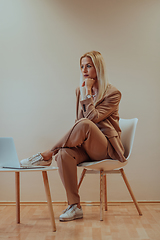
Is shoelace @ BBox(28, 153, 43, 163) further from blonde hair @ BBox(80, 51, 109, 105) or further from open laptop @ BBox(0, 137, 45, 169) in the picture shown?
blonde hair @ BBox(80, 51, 109, 105)

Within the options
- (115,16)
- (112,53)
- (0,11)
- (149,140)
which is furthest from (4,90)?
(149,140)

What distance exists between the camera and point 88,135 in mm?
1936

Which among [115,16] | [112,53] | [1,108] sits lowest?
[1,108]

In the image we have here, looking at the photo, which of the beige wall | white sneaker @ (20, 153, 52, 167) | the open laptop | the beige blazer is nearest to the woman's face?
the beige blazer

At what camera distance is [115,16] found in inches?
105

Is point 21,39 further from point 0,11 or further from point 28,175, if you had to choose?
point 28,175

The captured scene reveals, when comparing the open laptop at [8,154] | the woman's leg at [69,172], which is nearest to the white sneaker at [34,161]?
the woman's leg at [69,172]

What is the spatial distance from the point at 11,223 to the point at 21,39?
162 centimetres

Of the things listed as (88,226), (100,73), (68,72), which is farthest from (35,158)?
(68,72)

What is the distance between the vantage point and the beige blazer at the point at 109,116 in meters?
2.04

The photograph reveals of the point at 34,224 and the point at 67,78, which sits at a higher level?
the point at 67,78

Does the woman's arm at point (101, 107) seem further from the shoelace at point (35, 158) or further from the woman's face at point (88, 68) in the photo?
the shoelace at point (35, 158)

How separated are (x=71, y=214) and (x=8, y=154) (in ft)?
1.99

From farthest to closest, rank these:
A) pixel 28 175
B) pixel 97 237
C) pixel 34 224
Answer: pixel 28 175, pixel 34 224, pixel 97 237
